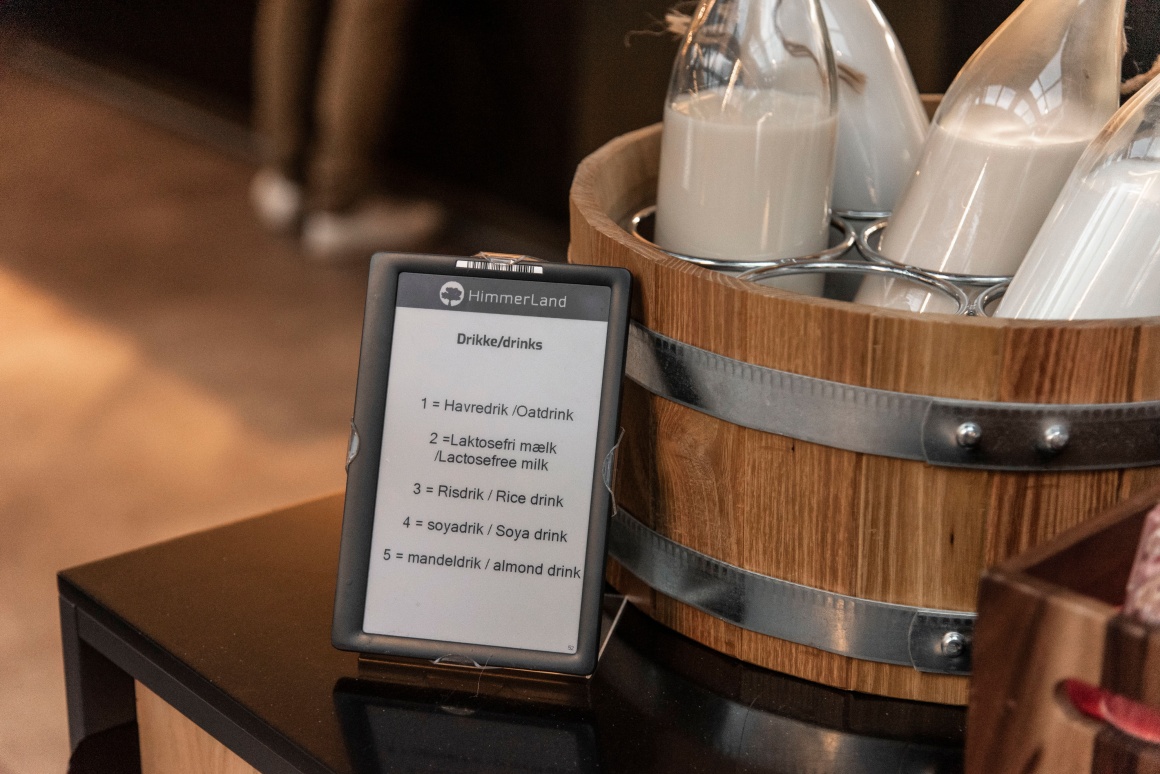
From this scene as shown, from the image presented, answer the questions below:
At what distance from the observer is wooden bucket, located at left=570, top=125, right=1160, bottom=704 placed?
2.20ft

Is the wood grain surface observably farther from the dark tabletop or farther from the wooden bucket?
the wooden bucket

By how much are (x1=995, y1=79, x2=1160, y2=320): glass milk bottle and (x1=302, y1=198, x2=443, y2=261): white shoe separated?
2894 mm

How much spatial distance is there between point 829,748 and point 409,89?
324 centimetres

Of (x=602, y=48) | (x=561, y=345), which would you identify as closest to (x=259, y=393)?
(x=602, y=48)

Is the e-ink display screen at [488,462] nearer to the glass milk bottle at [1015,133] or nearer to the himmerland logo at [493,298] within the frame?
the himmerland logo at [493,298]

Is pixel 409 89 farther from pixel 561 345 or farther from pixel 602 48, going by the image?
pixel 561 345

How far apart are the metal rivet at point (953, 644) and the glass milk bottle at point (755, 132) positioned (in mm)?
284

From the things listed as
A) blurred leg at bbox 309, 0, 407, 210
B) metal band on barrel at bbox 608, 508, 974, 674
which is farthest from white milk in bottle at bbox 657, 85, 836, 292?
blurred leg at bbox 309, 0, 407, 210

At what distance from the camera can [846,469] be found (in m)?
0.72

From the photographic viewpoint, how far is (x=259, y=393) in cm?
279

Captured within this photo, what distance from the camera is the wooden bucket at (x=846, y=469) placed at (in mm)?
670

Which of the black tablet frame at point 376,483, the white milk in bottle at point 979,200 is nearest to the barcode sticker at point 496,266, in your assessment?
the black tablet frame at point 376,483

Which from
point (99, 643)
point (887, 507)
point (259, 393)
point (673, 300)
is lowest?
point (259, 393)

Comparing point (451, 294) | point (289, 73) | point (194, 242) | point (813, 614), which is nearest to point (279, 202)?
point (194, 242)
